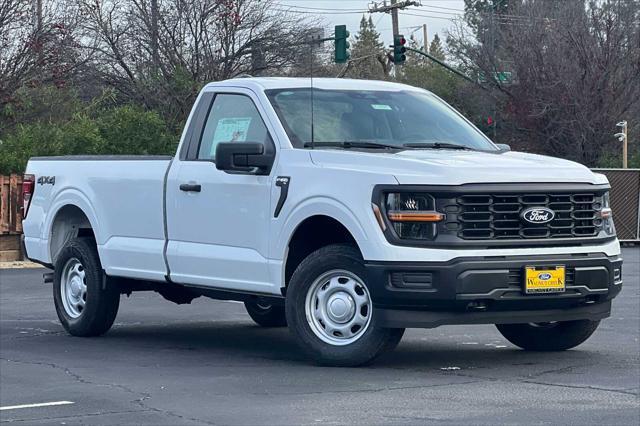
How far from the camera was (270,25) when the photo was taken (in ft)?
118

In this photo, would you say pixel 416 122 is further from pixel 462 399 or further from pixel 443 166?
pixel 462 399

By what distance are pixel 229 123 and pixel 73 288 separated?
234 cm

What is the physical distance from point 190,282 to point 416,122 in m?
2.19

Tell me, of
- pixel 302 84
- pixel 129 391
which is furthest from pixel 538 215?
pixel 129 391

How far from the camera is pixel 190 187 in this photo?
1090cm

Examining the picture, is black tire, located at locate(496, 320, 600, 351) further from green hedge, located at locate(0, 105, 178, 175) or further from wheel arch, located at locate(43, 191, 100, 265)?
green hedge, located at locate(0, 105, 178, 175)

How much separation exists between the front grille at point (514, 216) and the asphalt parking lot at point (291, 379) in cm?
95

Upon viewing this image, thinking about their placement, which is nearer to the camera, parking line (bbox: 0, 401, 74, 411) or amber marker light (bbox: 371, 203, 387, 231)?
parking line (bbox: 0, 401, 74, 411)

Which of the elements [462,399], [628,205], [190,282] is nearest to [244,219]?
[190,282]

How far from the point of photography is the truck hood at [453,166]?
9.33 metres

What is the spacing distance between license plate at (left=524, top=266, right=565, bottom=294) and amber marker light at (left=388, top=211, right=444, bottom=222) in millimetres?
709

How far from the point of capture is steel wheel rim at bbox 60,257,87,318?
12250mm

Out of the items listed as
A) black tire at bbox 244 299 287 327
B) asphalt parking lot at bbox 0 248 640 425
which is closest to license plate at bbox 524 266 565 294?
asphalt parking lot at bbox 0 248 640 425

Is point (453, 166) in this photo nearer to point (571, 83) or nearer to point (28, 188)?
point (28, 188)
